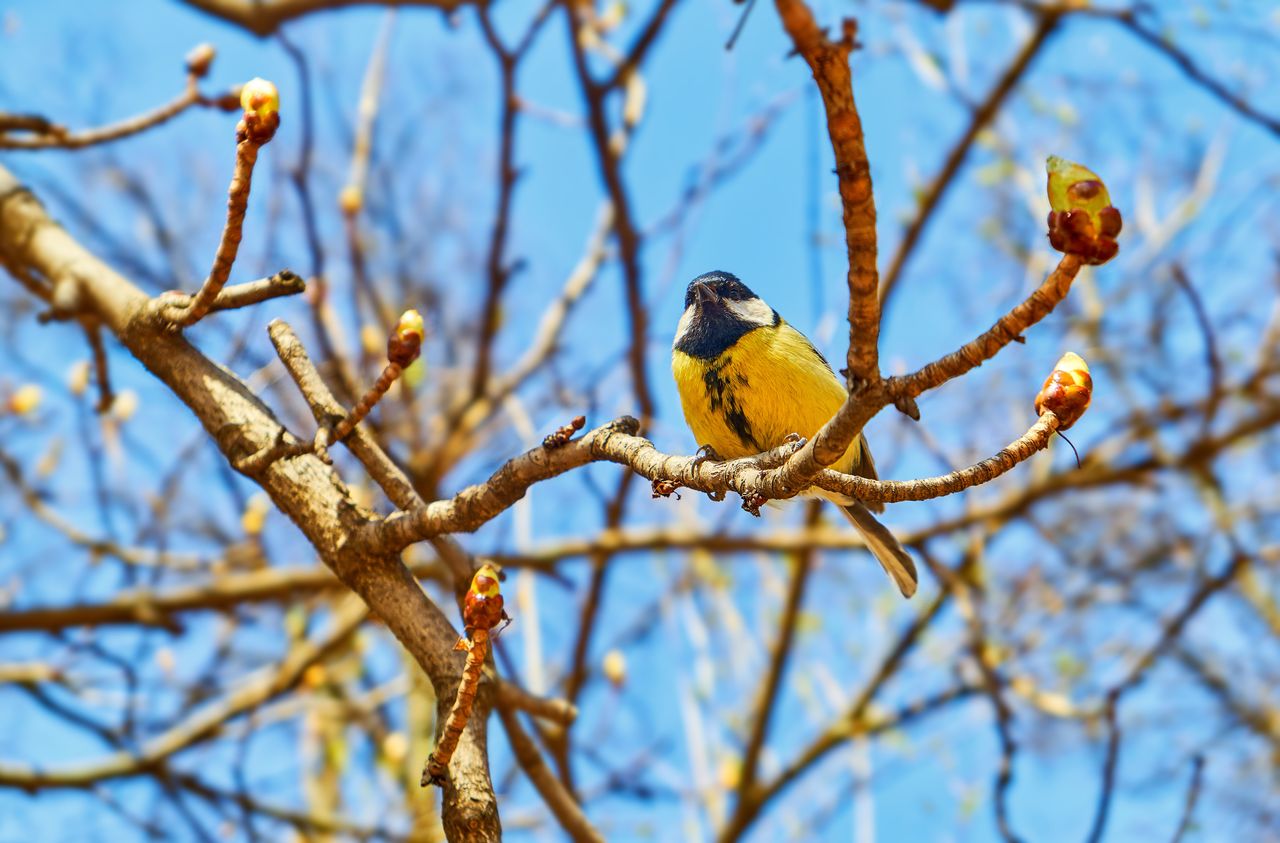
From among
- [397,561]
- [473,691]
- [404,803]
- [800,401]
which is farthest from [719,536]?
[473,691]

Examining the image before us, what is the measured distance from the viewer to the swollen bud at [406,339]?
1.76m

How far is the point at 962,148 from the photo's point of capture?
4.55m

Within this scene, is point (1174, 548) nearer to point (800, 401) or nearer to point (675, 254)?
point (675, 254)

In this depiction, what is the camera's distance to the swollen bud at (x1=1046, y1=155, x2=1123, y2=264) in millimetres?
1204

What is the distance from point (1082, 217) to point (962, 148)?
3555 mm

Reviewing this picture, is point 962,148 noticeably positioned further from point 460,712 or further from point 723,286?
point 460,712

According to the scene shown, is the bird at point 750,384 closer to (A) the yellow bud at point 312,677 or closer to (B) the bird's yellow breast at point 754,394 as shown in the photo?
(B) the bird's yellow breast at point 754,394

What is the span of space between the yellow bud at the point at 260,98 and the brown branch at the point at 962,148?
10.5 ft

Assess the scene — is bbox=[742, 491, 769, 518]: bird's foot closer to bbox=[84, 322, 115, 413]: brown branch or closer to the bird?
the bird

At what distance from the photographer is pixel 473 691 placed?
1.56 metres

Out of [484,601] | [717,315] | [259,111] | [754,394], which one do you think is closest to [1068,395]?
[484,601]

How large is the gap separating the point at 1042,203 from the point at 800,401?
5.02 m

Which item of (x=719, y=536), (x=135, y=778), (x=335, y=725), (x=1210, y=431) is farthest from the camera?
(x=335, y=725)

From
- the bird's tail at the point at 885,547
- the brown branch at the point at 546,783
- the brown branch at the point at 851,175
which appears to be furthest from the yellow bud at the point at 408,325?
the bird's tail at the point at 885,547
